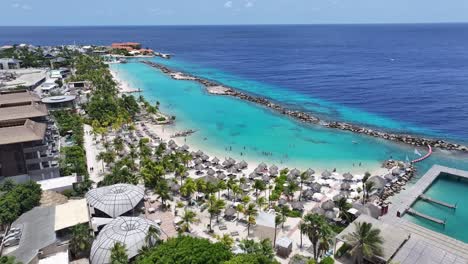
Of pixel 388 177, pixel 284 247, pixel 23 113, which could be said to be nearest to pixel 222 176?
pixel 284 247

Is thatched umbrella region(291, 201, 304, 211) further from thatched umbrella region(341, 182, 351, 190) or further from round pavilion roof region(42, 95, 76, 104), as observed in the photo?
round pavilion roof region(42, 95, 76, 104)

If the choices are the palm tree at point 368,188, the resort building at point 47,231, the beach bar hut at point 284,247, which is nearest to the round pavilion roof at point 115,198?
the resort building at point 47,231

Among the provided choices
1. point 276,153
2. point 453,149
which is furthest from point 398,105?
point 276,153

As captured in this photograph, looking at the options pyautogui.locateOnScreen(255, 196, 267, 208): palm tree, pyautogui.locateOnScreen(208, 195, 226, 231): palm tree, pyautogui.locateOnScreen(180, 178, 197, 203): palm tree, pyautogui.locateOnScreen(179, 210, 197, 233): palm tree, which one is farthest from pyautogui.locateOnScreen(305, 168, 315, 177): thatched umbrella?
pyautogui.locateOnScreen(179, 210, 197, 233): palm tree

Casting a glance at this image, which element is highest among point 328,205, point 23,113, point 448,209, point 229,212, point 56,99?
point 23,113

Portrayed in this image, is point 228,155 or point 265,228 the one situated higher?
point 265,228

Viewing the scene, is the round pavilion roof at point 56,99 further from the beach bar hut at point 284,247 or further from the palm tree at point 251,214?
the beach bar hut at point 284,247

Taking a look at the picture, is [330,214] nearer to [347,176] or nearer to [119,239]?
[347,176]
